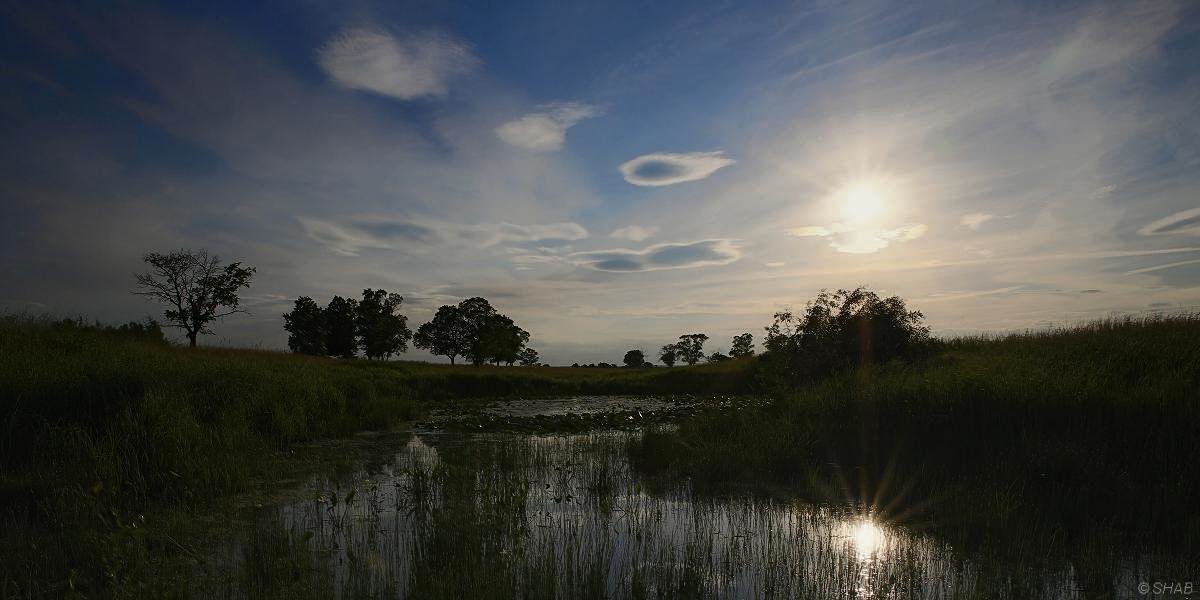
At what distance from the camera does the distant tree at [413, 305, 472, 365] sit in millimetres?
71625

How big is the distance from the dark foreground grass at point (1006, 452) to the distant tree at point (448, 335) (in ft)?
196

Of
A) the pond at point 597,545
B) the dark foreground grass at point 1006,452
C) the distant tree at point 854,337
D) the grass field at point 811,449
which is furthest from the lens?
the distant tree at point 854,337

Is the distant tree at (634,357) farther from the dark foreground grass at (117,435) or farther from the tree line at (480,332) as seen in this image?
the dark foreground grass at (117,435)

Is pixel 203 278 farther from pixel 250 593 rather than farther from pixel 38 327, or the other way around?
pixel 250 593

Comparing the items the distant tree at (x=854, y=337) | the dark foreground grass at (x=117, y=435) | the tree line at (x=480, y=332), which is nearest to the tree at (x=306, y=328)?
the tree line at (x=480, y=332)

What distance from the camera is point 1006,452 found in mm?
10008

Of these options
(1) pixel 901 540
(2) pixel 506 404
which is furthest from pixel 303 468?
(2) pixel 506 404

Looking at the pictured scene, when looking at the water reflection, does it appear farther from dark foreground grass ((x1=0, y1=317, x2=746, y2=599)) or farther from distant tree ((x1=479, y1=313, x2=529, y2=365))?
distant tree ((x1=479, y1=313, x2=529, y2=365))

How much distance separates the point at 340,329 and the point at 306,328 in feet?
15.5

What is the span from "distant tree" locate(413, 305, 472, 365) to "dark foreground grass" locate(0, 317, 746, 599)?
49.3 m

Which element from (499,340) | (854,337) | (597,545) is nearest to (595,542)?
(597,545)

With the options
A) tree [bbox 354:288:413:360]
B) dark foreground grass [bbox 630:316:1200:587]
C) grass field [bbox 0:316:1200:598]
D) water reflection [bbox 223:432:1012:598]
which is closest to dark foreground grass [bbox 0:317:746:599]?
grass field [bbox 0:316:1200:598]

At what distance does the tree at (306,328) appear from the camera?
6600cm

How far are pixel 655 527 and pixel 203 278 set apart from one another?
56.9m
